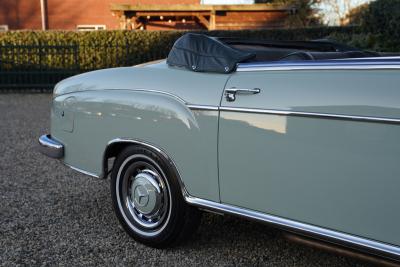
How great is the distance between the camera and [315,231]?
8.71 ft

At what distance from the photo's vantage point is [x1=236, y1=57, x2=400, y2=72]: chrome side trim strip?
2.40 m

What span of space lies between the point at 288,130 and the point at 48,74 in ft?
43.0

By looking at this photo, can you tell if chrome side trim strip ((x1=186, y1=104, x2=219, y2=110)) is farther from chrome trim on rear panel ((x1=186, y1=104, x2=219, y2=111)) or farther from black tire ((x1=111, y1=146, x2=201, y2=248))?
black tire ((x1=111, y1=146, x2=201, y2=248))

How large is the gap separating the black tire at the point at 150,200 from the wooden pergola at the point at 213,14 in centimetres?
1469

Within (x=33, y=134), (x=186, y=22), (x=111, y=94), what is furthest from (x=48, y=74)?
(x=111, y=94)

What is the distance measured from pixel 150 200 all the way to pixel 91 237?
66 cm

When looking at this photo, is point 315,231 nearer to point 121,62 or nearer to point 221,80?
point 221,80

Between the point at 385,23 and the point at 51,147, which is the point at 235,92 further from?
the point at 385,23

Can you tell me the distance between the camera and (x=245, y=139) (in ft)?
9.55

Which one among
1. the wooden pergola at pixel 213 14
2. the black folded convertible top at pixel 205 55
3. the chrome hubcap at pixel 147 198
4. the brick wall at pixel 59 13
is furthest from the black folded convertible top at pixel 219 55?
the brick wall at pixel 59 13

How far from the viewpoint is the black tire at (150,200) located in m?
3.41

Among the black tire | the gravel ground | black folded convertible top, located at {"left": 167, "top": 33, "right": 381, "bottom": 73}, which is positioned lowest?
the gravel ground

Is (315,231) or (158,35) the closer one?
(315,231)

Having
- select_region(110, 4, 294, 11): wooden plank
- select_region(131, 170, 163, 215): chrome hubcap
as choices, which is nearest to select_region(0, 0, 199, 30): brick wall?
select_region(110, 4, 294, 11): wooden plank
